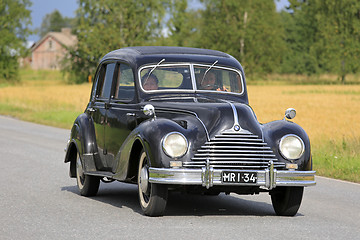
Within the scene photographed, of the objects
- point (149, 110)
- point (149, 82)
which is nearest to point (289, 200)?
point (149, 110)

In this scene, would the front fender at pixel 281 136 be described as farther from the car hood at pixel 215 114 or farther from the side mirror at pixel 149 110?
the side mirror at pixel 149 110

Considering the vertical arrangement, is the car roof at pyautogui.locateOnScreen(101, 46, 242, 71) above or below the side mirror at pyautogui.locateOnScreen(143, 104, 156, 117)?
above

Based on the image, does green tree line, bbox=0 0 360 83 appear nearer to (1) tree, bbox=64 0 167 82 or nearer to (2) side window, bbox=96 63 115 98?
(1) tree, bbox=64 0 167 82

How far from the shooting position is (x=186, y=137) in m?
7.93

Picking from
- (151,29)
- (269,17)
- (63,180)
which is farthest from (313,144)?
(269,17)

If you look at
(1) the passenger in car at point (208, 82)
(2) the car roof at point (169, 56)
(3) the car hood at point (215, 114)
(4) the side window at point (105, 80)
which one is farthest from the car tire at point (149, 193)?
(4) the side window at point (105, 80)

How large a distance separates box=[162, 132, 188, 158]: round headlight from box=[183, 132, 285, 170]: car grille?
0.13 m

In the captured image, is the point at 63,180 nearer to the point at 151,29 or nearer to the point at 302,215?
the point at 302,215

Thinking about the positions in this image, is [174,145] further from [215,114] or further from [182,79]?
[182,79]

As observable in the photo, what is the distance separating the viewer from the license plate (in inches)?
306

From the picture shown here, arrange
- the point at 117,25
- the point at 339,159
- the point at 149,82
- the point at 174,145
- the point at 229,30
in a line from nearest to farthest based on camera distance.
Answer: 1. the point at 174,145
2. the point at 149,82
3. the point at 339,159
4. the point at 117,25
5. the point at 229,30

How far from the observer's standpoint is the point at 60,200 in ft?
31.5

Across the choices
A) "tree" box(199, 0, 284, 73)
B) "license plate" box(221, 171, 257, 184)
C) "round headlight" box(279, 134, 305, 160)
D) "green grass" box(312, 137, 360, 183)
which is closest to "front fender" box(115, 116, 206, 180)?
"license plate" box(221, 171, 257, 184)

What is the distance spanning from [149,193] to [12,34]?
77195 mm
